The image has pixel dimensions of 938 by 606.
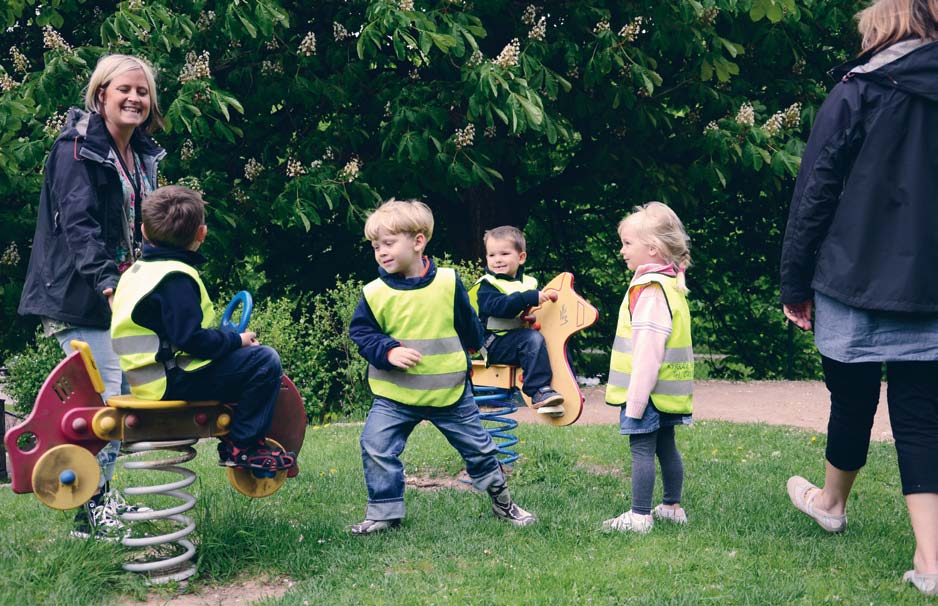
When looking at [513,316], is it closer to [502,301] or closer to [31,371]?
[502,301]

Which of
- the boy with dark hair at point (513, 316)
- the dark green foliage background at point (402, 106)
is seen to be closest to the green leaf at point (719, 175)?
the dark green foliage background at point (402, 106)

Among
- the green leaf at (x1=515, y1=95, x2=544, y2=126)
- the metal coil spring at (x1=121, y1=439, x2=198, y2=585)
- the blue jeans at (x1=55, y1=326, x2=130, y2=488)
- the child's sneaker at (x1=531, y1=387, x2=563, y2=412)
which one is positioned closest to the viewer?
the metal coil spring at (x1=121, y1=439, x2=198, y2=585)

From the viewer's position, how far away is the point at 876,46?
3.93m

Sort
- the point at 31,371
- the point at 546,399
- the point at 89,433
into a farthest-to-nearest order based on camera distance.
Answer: the point at 31,371, the point at 546,399, the point at 89,433

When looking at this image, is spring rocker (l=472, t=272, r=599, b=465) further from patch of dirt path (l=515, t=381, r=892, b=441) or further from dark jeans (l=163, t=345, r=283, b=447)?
patch of dirt path (l=515, t=381, r=892, b=441)

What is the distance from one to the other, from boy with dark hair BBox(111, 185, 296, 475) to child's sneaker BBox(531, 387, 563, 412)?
6.42ft

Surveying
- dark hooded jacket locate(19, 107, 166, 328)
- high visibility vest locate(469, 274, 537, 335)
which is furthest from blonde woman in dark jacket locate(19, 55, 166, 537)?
high visibility vest locate(469, 274, 537, 335)

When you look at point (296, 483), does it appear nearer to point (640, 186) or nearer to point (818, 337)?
point (818, 337)

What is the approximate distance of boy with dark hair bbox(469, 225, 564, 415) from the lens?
5.57 m

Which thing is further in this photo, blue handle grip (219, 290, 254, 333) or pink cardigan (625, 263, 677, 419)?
pink cardigan (625, 263, 677, 419)

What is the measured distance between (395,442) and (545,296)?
1373 millimetres

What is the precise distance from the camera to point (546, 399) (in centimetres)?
553

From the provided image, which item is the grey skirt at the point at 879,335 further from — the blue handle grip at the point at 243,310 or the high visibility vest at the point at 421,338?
the blue handle grip at the point at 243,310

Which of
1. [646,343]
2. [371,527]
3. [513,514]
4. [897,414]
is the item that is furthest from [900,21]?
[371,527]
